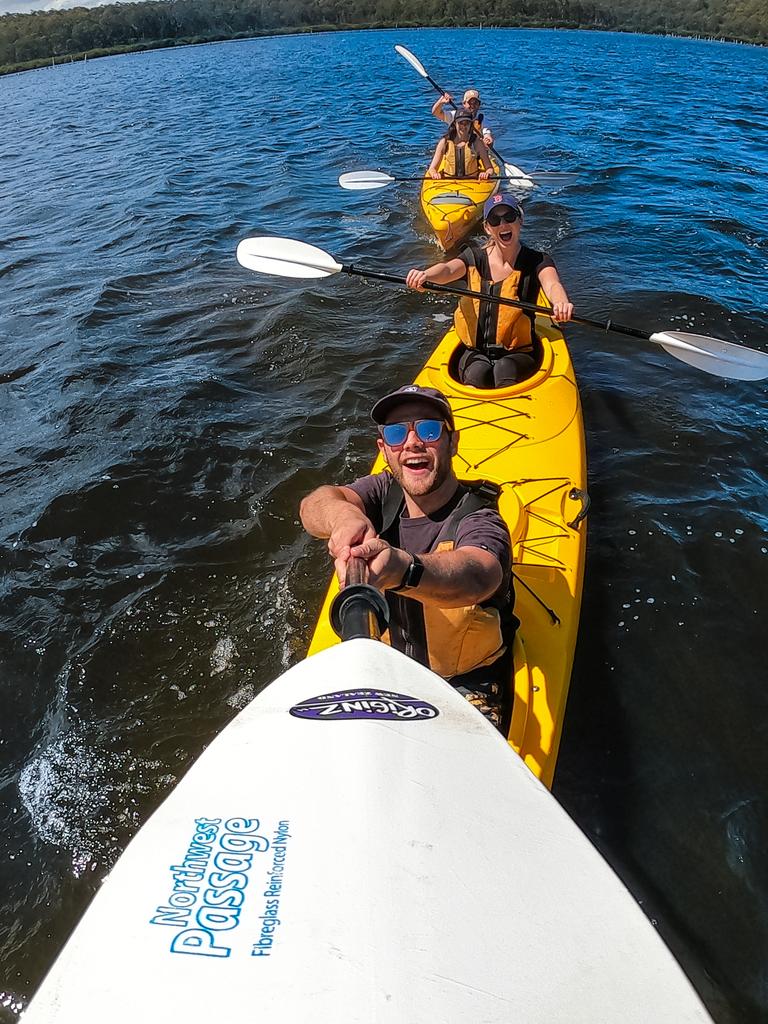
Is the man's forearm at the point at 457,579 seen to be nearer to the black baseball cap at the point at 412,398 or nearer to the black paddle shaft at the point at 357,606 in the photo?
the black paddle shaft at the point at 357,606

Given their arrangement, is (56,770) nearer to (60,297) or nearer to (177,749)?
(177,749)

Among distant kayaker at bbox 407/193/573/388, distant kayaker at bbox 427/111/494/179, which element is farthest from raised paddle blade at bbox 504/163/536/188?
distant kayaker at bbox 407/193/573/388

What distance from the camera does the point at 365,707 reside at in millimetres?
1869

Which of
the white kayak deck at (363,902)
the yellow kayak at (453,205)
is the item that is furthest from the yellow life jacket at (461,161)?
the white kayak deck at (363,902)

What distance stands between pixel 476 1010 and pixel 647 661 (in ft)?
8.84

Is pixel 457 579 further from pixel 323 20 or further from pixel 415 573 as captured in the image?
pixel 323 20

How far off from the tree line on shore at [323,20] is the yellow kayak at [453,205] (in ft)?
158

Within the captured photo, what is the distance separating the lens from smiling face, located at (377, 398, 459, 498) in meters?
2.59

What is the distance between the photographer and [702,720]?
3271 millimetres

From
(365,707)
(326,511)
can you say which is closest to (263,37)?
(326,511)

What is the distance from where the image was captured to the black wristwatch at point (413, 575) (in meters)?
2.11

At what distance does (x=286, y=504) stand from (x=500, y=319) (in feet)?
6.90

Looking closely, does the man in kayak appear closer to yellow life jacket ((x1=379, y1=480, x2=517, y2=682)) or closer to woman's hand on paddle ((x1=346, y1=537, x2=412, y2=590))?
yellow life jacket ((x1=379, y1=480, x2=517, y2=682))

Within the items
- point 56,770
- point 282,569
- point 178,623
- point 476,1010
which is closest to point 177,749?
point 56,770
